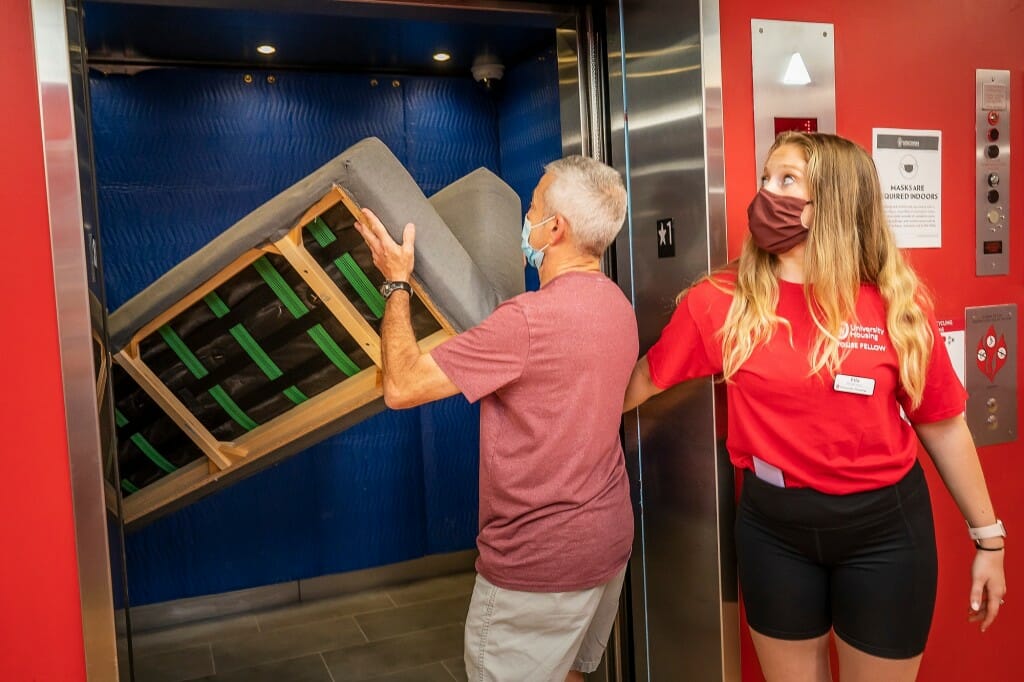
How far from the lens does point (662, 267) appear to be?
2270mm

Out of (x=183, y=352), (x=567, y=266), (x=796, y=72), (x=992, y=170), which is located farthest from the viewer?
(x=183, y=352)

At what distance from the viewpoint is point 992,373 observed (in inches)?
97.9

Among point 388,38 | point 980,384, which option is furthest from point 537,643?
point 388,38

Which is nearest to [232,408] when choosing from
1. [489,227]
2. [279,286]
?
[279,286]

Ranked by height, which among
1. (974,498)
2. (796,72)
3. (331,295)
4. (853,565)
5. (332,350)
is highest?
(796,72)

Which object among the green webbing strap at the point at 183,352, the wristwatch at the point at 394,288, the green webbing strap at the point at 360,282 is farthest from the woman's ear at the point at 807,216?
the green webbing strap at the point at 183,352

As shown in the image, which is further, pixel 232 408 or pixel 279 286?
pixel 232 408

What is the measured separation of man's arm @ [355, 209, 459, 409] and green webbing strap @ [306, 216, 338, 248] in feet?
1.64

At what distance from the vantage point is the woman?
67.1 inches

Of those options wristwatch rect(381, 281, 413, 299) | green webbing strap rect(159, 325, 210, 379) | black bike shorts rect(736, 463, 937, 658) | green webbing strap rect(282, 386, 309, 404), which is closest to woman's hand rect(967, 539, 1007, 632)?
black bike shorts rect(736, 463, 937, 658)

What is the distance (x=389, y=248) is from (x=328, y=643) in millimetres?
2614

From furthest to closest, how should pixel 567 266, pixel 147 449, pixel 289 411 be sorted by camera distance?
pixel 147 449
pixel 289 411
pixel 567 266

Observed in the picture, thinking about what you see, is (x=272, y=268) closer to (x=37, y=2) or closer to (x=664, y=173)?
(x=37, y=2)

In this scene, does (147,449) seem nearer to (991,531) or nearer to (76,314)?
(76,314)
